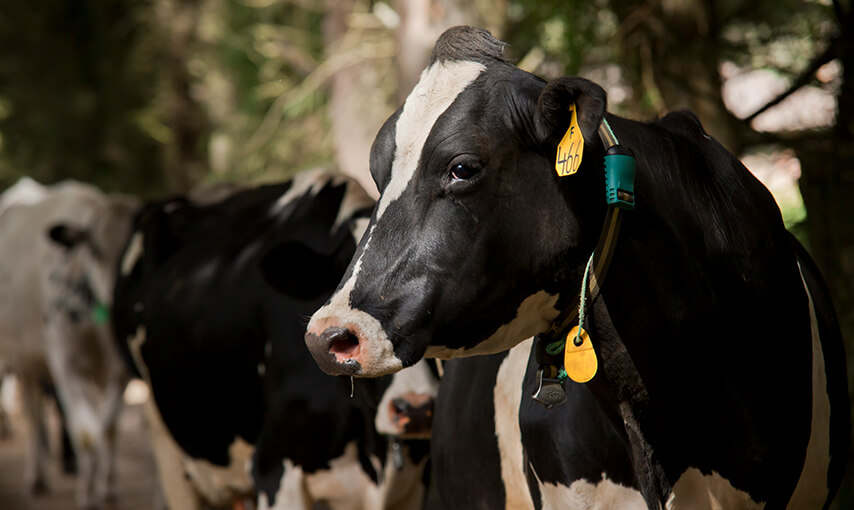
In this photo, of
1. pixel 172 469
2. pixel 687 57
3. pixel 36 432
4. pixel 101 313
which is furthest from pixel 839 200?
pixel 36 432

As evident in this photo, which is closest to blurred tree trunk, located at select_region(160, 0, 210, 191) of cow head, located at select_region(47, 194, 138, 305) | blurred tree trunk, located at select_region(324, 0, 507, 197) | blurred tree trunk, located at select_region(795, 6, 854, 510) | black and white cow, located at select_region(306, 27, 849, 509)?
blurred tree trunk, located at select_region(324, 0, 507, 197)

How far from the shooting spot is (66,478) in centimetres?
881

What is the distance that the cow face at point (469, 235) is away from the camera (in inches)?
74.6

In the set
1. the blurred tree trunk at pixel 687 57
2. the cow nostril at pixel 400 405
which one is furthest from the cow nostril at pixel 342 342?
the blurred tree trunk at pixel 687 57

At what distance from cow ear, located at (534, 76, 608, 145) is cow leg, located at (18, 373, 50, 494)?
23.0ft

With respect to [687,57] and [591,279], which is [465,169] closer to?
[591,279]

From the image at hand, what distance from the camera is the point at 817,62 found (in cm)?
477

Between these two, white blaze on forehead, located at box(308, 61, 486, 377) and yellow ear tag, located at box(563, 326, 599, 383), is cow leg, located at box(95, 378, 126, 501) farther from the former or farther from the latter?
yellow ear tag, located at box(563, 326, 599, 383)

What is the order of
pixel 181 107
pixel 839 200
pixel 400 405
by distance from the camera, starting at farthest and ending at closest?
pixel 181 107 → pixel 839 200 → pixel 400 405

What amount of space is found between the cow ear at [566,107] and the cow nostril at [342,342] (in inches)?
22.3

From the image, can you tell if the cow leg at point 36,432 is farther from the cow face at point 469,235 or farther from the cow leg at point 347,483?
the cow face at point 469,235

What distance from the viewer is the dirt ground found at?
7.52 meters

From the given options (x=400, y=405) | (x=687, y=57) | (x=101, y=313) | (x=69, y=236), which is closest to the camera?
(x=400, y=405)

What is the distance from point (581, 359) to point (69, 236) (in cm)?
585
